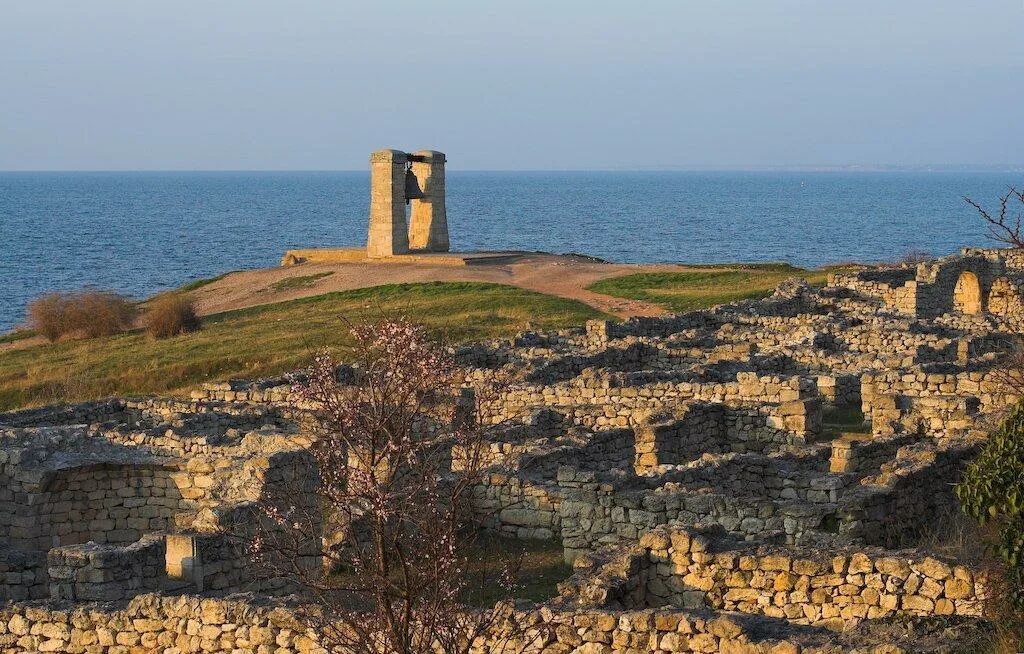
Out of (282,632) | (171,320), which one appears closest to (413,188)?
(171,320)

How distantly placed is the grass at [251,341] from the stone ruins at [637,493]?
8410mm

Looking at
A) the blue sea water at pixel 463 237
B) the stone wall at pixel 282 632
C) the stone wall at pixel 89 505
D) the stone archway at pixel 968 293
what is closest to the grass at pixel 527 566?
the stone wall at pixel 282 632

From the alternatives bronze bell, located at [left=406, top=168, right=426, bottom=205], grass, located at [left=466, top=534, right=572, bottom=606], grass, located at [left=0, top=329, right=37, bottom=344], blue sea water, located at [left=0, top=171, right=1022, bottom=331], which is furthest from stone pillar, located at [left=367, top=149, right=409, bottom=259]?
grass, located at [left=466, top=534, right=572, bottom=606]

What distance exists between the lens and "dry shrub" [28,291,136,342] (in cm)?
4916

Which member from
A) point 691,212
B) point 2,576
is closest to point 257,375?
point 2,576

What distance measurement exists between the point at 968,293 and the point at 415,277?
1735 centimetres

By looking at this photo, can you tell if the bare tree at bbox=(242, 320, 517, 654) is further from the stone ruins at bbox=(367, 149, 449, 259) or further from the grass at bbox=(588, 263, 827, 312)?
the stone ruins at bbox=(367, 149, 449, 259)

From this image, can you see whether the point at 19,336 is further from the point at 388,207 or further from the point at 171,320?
the point at 388,207

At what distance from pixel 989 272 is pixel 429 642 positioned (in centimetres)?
3559

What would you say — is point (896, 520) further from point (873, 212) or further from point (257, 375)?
point (873, 212)

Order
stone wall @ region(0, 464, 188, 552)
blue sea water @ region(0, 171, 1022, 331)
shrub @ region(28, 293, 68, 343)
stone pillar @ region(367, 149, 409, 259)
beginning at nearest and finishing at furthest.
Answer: stone wall @ region(0, 464, 188, 552), shrub @ region(28, 293, 68, 343), stone pillar @ region(367, 149, 409, 259), blue sea water @ region(0, 171, 1022, 331)

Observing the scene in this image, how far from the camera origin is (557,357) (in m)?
27.2

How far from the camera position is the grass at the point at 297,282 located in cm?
5288

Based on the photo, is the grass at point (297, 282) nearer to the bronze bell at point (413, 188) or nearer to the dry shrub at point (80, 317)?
the dry shrub at point (80, 317)
